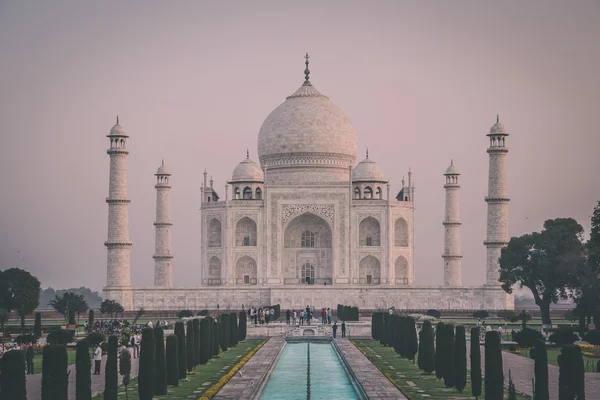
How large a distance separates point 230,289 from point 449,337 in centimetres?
2543

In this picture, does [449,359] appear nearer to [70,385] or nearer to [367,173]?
[70,385]

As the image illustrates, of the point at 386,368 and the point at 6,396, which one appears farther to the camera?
the point at 386,368

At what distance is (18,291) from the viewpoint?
1451 inches

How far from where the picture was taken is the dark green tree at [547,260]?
36.2 meters

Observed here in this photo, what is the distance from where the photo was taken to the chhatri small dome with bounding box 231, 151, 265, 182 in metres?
50.4

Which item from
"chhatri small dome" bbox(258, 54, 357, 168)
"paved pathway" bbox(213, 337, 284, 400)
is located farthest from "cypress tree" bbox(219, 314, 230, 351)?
"chhatri small dome" bbox(258, 54, 357, 168)

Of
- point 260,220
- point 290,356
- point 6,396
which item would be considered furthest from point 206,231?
point 6,396

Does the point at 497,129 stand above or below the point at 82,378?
above

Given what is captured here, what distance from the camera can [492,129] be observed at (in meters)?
45.2

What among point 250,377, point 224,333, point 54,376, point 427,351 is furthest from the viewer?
point 224,333

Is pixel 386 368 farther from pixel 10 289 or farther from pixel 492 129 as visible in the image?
pixel 492 129

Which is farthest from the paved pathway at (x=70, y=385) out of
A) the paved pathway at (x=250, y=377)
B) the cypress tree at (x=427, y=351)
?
the cypress tree at (x=427, y=351)

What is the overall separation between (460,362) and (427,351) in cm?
286

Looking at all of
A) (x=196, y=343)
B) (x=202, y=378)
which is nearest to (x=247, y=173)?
(x=196, y=343)
